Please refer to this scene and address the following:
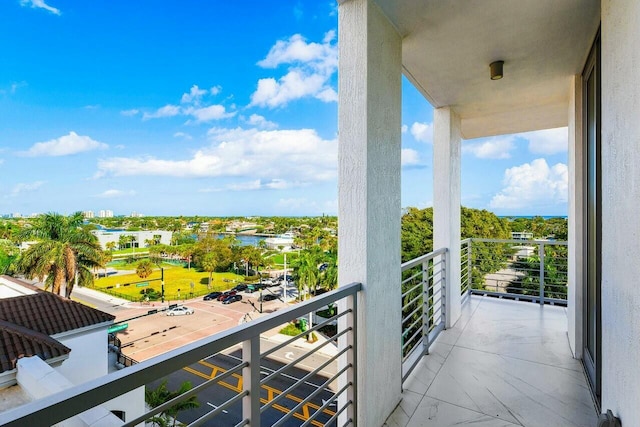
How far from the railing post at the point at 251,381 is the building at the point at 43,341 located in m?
3.24

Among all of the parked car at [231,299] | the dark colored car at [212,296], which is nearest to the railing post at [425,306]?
the dark colored car at [212,296]

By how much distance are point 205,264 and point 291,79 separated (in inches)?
697

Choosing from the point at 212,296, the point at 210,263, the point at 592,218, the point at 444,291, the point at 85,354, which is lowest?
the point at 85,354

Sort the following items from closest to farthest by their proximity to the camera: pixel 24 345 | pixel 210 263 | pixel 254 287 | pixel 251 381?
pixel 251 381 → pixel 24 345 → pixel 210 263 → pixel 254 287

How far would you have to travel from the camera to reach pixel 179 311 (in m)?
11.3

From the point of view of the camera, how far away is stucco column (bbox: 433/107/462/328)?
11.6ft

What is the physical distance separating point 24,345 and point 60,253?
662 centimetres

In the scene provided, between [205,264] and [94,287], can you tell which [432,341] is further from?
[94,287]

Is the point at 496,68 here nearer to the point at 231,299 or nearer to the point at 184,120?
the point at 231,299

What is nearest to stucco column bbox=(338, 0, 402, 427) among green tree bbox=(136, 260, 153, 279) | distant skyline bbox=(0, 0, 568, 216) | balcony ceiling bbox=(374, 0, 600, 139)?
balcony ceiling bbox=(374, 0, 600, 139)

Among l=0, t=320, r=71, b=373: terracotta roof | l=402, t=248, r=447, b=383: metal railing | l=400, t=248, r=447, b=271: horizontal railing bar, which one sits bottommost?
l=0, t=320, r=71, b=373: terracotta roof

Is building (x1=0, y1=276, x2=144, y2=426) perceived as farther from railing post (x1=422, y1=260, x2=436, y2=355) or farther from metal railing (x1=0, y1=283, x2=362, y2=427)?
railing post (x1=422, y1=260, x2=436, y2=355)

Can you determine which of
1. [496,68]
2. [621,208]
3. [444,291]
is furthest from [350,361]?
[496,68]

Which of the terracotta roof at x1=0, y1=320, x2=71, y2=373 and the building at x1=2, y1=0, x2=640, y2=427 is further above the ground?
the building at x1=2, y1=0, x2=640, y2=427
